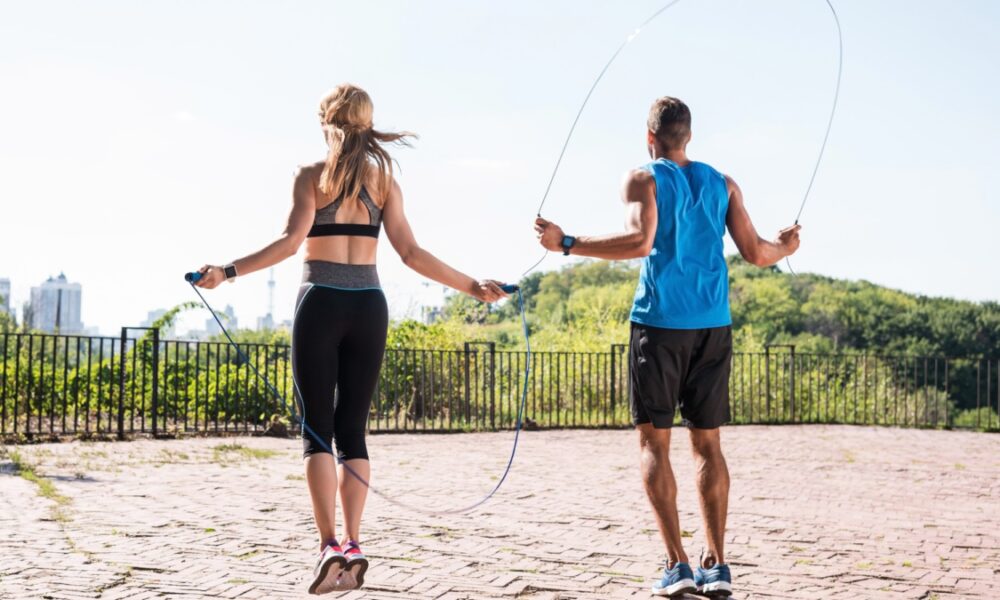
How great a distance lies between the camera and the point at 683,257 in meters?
4.01

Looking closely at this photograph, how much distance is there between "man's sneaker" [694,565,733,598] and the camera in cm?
393

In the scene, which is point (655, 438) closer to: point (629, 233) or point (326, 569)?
point (629, 233)

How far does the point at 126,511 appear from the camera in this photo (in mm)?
6418

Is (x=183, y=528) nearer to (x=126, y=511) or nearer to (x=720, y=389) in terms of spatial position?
(x=126, y=511)

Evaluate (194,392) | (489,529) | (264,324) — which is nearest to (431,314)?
(194,392)

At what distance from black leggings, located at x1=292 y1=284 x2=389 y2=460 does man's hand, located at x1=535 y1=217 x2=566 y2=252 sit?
0.76 metres

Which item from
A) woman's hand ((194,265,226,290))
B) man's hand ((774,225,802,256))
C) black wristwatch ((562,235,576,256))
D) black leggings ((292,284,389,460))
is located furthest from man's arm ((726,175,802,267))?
woman's hand ((194,265,226,290))

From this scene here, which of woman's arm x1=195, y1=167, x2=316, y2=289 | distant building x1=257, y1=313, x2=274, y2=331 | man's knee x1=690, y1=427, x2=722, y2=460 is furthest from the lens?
distant building x1=257, y1=313, x2=274, y2=331

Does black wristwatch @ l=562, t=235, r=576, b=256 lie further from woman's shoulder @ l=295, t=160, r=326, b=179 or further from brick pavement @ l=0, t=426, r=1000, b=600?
brick pavement @ l=0, t=426, r=1000, b=600

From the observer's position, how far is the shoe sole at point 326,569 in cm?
345

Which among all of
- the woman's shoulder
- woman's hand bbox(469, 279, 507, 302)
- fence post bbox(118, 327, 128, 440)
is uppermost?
the woman's shoulder

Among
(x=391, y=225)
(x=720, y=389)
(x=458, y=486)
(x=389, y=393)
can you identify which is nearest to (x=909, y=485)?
(x=458, y=486)

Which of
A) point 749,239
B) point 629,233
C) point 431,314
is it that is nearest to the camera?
Result: point 629,233

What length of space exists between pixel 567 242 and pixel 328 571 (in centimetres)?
166
